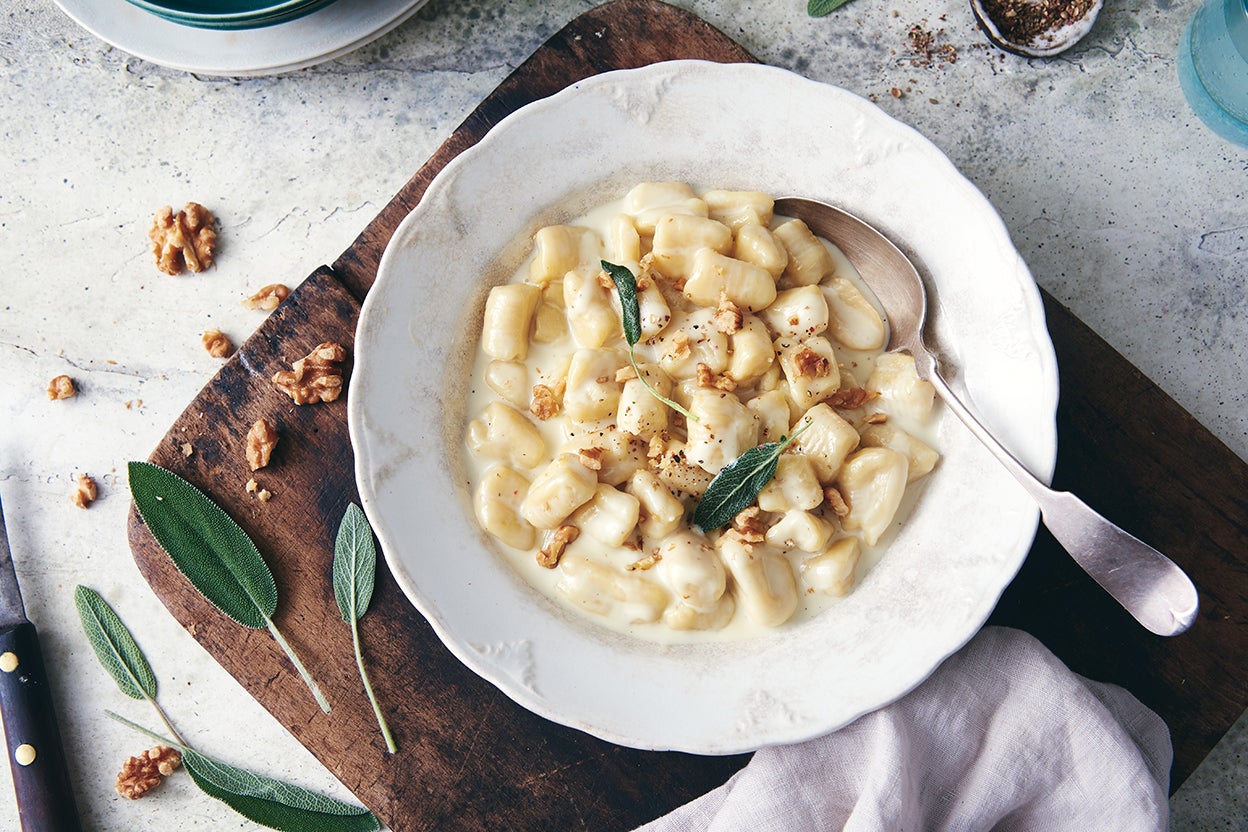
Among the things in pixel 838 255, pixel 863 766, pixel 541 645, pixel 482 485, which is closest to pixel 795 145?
pixel 838 255

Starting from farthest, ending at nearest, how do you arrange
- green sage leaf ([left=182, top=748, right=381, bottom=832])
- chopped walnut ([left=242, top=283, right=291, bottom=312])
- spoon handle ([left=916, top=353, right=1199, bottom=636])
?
chopped walnut ([left=242, top=283, right=291, bottom=312])
green sage leaf ([left=182, top=748, right=381, bottom=832])
spoon handle ([left=916, top=353, right=1199, bottom=636])

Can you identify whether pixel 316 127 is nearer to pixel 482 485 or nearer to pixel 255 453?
pixel 255 453

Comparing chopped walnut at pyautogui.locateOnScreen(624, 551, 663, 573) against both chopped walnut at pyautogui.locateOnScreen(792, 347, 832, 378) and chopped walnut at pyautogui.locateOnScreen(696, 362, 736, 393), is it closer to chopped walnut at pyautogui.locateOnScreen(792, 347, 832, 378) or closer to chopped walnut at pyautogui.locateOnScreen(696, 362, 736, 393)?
chopped walnut at pyautogui.locateOnScreen(696, 362, 736, 393)

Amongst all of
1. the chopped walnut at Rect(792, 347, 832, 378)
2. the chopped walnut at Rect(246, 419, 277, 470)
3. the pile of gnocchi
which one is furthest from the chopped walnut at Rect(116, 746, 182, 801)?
the chopped walnut at Rect(792, 347, 832, 378)

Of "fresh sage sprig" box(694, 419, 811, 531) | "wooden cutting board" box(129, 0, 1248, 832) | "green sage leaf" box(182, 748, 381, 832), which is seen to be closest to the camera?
"fresh sage sprig" box(694, 419, 811, 531)

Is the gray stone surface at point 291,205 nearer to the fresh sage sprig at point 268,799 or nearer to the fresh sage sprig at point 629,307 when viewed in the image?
the fresh sage sprig at point 268,799

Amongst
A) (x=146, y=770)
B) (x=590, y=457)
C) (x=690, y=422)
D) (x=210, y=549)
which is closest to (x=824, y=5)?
(x=690, y=422)

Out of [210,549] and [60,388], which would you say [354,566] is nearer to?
[210,549]
